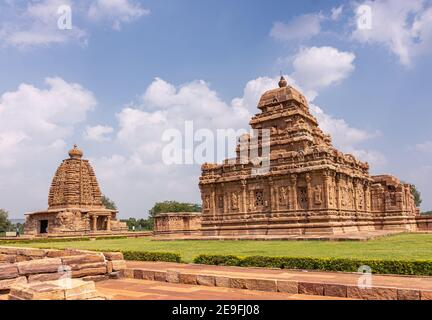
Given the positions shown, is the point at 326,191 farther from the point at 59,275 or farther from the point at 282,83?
the point at 59,275

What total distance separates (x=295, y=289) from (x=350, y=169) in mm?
27245

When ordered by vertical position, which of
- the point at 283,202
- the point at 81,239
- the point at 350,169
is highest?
the point at 350,169

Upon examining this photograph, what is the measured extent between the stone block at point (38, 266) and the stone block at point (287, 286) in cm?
553

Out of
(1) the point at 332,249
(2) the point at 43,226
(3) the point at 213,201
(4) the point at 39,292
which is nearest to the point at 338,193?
(3) the point at 213,201

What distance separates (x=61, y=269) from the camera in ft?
32.9

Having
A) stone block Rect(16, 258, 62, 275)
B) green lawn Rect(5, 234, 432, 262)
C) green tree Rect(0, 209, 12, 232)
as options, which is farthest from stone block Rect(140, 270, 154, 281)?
green tree Rect(0, 209, 12, 232)

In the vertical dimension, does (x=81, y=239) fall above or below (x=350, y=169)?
below

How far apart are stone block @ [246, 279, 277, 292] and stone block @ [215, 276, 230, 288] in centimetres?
50

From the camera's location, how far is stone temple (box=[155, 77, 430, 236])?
1126 inches

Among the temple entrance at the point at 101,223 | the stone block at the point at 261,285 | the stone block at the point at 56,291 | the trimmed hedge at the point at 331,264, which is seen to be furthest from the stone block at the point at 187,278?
the temple entrance at the point at 101,223

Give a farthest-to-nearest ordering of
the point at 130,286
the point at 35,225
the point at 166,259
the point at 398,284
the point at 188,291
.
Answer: the point at 35,225
the point at 166,259
the point at 130,286
the point at 188,291
the point at 398,284

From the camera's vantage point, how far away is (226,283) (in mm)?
8945
